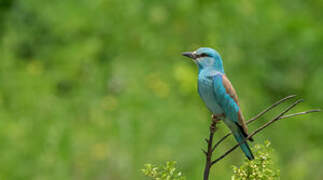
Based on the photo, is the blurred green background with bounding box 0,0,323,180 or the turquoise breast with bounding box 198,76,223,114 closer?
the turquoise breast with bounding box 198,76,223,114

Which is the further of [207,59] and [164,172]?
[207,59]

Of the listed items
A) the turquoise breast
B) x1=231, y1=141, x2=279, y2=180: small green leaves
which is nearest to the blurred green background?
the turquoise breast

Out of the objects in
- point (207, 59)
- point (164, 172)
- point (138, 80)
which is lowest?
point (138, 80)

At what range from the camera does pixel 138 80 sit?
730 centimetres

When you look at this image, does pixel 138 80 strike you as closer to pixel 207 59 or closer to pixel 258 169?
pixel 207 59

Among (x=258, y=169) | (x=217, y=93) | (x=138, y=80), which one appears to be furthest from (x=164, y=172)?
(x=138, y=80)

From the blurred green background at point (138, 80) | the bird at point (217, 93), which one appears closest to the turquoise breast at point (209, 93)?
the bird at point (217, 93)

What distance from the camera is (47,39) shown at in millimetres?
8195

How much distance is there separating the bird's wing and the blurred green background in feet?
9.58

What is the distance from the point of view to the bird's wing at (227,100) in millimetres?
3178

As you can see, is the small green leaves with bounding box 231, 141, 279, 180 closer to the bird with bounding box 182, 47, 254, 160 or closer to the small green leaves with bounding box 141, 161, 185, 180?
the small green leaves with bounding box 141, 161, 185, 180

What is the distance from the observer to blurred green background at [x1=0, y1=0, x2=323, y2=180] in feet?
20.5

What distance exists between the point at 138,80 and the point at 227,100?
13.6ft

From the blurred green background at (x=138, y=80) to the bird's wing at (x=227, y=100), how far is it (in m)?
2.92
